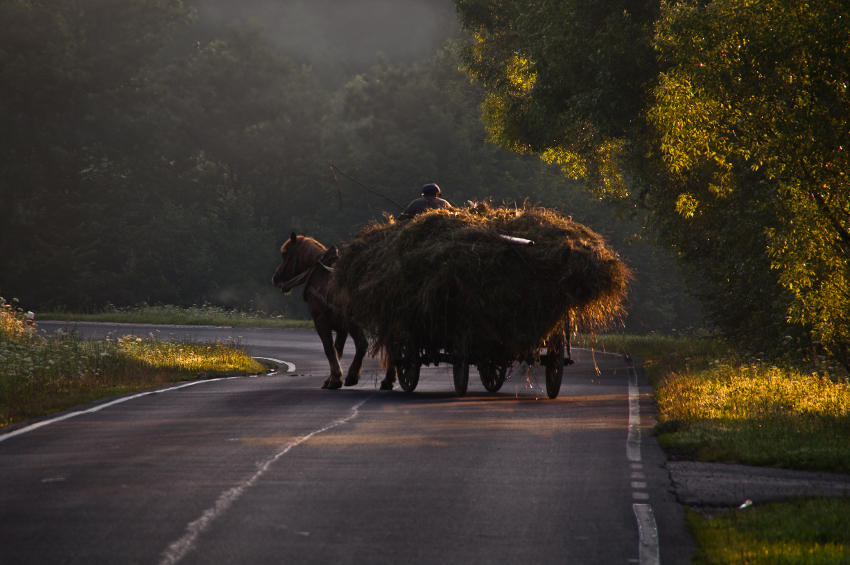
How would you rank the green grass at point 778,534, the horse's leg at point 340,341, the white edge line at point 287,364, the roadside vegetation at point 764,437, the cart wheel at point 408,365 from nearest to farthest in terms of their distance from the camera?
the green grass at point 778,534 → the roadside vegetation at point 764,437 → the cart wheel at point 408,365 → the horse's leg at point 340,341 → the white edge line at point 287,364

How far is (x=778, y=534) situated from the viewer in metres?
5.50

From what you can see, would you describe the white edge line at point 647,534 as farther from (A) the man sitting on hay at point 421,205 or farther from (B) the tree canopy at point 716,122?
(A) the man sitting on hay at point 421,205

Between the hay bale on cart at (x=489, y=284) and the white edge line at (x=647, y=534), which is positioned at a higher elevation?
the hay bale on cart at (x=489, y=284)

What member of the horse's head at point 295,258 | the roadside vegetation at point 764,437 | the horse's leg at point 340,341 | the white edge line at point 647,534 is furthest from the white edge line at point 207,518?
the horse's head at point 295,258

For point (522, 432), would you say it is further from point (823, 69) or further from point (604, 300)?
point (823, 69)

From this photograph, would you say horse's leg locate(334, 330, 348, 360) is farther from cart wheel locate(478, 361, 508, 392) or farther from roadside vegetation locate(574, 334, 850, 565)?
roadside vegetation locate(574, 334, 850, 565)

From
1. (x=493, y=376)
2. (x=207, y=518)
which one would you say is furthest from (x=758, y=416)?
(x=207, y=518)

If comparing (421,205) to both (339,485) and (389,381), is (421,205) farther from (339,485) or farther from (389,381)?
(339,485)

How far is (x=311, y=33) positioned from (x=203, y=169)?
42546 millimetres

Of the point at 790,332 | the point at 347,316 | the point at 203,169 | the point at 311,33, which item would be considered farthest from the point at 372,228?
the point at 311,33

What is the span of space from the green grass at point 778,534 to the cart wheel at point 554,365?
593cm

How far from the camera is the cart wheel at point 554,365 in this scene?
12216 mm

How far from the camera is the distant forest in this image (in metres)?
51.4

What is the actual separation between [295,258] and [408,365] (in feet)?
14.1
